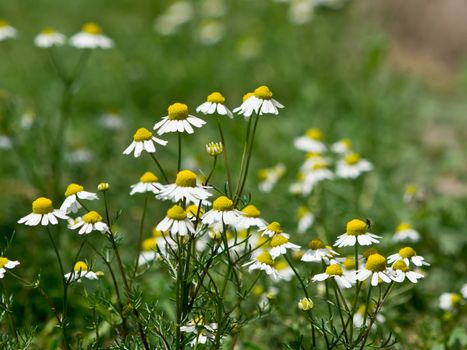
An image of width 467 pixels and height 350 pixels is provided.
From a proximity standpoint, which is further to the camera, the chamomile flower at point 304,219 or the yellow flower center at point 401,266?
the chamomile flower at point 304,219

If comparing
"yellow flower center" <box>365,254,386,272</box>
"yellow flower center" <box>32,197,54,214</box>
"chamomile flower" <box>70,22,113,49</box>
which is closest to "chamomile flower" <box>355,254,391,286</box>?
"yellow flower center" <box>365,254,386,272</box>

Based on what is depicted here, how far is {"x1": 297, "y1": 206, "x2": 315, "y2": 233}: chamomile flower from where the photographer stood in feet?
11.0

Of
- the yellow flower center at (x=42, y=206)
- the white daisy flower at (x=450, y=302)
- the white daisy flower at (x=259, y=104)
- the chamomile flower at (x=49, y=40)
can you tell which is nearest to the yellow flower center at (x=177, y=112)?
the white daisy flower at (x=259, y=104)

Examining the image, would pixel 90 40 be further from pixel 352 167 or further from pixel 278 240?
pixel 278 240

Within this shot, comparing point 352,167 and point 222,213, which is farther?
point 352,167

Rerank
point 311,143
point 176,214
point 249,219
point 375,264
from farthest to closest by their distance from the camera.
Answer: point 311,143, point 249,219, point 375,264, point 176,214

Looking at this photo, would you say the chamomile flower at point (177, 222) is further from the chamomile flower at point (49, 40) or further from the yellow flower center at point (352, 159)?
the chamomile flower at point (49, 40)

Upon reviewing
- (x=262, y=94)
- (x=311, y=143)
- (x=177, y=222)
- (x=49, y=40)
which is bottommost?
(x=177, y=222)

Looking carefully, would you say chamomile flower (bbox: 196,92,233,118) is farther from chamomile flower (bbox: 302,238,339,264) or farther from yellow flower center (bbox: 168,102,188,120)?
chamomile flower (bbox: 302,238,339,264)

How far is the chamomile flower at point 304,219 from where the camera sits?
11.0ft

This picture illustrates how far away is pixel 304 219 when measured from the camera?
11.1ft

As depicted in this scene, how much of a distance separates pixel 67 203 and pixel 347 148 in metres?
1.83

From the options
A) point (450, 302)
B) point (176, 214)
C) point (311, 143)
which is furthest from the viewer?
point (311, 143)

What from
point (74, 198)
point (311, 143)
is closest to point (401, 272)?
point (74, 198)
